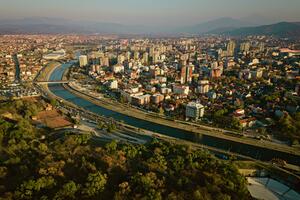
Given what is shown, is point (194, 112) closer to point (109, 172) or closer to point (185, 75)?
point (109, 172)

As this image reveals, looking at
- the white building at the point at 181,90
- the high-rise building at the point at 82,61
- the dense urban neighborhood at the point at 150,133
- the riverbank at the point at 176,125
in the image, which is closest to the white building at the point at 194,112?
the dense urban neighborhood at the point at 150,133

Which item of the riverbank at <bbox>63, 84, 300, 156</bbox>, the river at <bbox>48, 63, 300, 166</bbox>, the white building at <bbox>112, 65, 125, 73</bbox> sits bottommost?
the river at <bbox>48, 63, 300, 166</bbox>

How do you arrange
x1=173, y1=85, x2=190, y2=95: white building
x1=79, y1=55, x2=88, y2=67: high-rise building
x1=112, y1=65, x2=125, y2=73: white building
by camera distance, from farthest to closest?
x1=79, y1=55, x2=88, y2=67: high-rise building
x1=112, y1=65, x2=125, y2=73: white building
x1=173, y1=85, x2=190, y2=95: white building

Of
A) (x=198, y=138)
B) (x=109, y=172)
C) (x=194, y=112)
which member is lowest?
(x=198, y=138)

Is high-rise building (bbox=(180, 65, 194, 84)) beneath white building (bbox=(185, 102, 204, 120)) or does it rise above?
above

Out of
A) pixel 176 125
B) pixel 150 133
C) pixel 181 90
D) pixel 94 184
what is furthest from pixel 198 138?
pixel 181 90

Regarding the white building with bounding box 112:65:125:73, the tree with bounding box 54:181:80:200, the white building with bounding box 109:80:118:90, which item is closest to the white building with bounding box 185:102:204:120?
the white building with bounding box 109:80:118:90

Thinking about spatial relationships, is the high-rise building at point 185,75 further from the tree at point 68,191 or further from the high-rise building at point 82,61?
the tree at point 68,191

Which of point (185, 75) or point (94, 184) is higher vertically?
point (185, 75)

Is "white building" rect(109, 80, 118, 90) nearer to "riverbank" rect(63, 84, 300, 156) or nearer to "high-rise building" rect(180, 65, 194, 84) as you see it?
"riverbank" rect(63, 84, 300, 156)

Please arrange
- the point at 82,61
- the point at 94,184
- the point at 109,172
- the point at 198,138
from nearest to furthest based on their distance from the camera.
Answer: the point at 94,184 < the point at 109,172 < the point at 198,138 < the point at 82,61

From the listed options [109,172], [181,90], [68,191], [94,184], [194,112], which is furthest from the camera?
[181,90]
